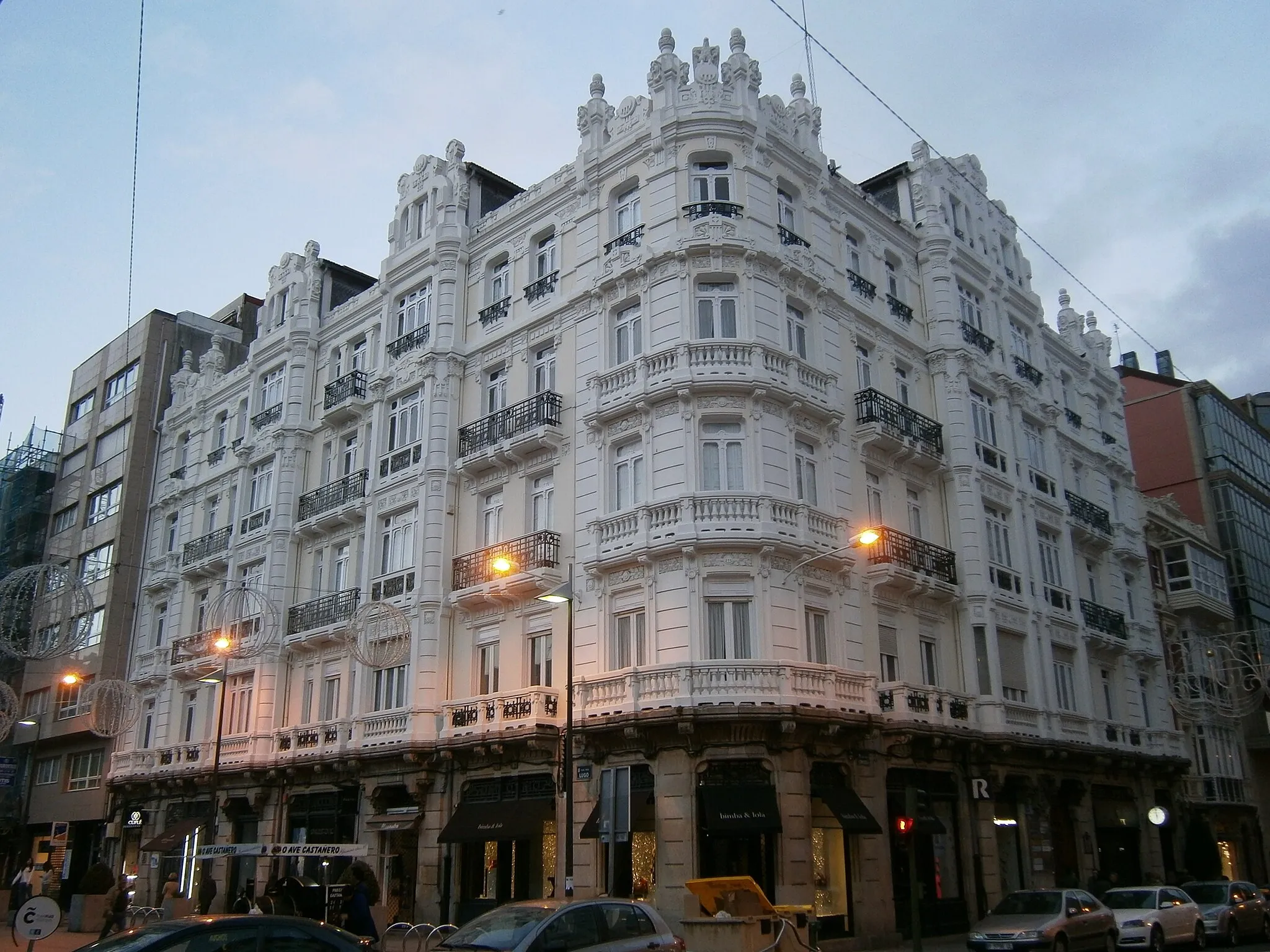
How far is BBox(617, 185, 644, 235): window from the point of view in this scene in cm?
2859

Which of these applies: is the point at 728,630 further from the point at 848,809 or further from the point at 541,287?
the point at 541,287

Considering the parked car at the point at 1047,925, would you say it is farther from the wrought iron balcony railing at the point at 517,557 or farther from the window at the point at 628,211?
the window at the point at 628,211

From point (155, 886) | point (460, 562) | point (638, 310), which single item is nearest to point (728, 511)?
point (638, 310)

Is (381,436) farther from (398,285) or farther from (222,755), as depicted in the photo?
(222,755)

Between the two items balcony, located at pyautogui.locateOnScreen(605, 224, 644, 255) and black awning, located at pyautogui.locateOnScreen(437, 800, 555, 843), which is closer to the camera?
black awning, located at pyautogui.locateOnScreen(437, 800, 555, 843)

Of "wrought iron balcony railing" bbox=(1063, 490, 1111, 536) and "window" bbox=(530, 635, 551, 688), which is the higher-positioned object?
"wrought iron balcony railing" bbox=(1063, 490, 1111, 536)

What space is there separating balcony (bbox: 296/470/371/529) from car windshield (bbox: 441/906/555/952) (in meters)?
20.1

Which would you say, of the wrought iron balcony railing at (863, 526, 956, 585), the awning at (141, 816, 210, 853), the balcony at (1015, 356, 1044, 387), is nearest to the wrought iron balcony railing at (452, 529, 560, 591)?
the wrought iron balcony railing at (863, 526, 956, 585)

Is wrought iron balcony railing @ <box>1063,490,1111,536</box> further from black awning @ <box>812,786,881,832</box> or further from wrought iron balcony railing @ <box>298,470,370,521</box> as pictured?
wrought iron balcony railing @ <box>298,470,370,521</box>

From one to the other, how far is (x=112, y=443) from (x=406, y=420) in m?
22.0

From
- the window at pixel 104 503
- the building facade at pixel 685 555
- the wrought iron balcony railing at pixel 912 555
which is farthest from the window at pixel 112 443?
the wrought iron balcony railing at pixel 912 555

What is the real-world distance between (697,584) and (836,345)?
8.47 meters

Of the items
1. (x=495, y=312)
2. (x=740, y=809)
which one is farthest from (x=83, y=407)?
(x=740, y=809)

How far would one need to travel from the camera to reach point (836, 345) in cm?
2888
